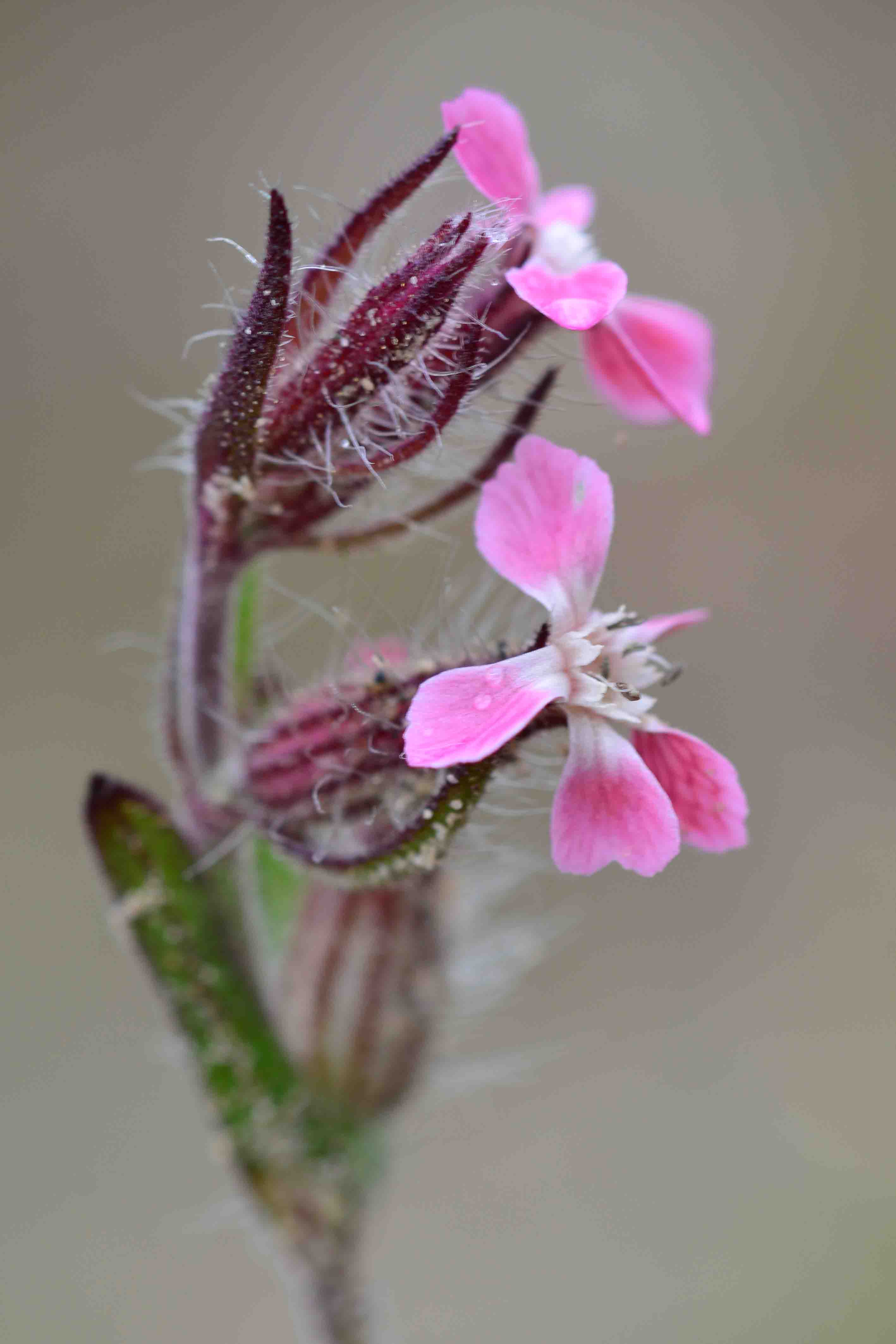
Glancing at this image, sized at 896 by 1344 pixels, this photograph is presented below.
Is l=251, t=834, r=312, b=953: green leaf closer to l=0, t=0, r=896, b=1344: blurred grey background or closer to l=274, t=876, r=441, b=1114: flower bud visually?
l=274, t=876, r=441, b=1114: flower bud

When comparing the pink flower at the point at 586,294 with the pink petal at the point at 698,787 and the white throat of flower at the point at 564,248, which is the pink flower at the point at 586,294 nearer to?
the white throat of flower at the point at 564,248

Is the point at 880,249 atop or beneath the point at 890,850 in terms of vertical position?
atop

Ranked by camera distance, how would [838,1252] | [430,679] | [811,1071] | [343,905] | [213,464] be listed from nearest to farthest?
1. [430,679]
2. [213,464]
3. [343,905]
4. [838,1252]
5. [811,1071]

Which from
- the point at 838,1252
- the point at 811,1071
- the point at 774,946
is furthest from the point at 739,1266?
the point at 774,946

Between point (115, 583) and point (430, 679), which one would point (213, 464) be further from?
point (115, 583)

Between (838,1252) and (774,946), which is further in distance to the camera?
(774,946)

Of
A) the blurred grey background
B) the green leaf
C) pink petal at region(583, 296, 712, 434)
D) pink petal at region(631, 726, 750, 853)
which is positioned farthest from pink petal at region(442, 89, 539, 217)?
the blurred grey background
